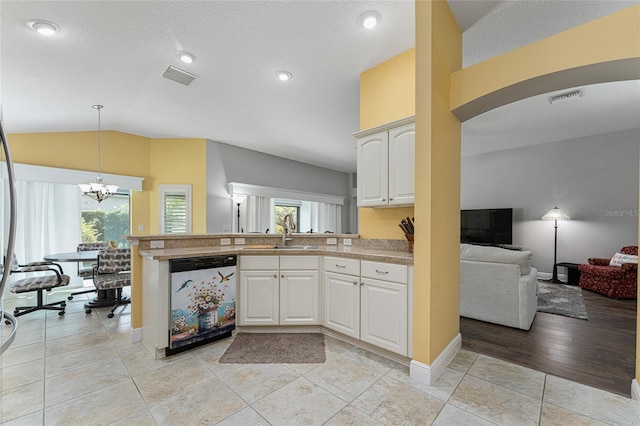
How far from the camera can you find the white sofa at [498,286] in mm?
3002

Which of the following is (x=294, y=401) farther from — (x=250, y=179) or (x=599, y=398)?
(x=250, y=179)

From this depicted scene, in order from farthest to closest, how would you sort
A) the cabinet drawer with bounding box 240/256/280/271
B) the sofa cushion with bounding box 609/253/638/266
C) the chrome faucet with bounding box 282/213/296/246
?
the sofa cushion with bounding box 609/253/638/266
the chrome faucet with bounding box 282/213/296/246
the cabinet drawer with bounding box 240/256/280/271

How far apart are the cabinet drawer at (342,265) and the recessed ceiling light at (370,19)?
211cm

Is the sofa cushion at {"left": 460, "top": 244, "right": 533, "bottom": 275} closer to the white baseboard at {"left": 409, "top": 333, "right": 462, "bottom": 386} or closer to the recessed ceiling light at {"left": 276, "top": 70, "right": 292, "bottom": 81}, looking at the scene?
the white baseboard at {"left": 409, "top": 333, "right": 462, "bottom": 386}

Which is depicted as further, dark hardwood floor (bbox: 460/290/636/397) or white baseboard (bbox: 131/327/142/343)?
white baseboard (bbox: 131/327/142/343)

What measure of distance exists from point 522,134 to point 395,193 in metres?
4.46

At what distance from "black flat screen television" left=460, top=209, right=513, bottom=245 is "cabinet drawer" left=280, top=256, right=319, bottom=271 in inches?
205

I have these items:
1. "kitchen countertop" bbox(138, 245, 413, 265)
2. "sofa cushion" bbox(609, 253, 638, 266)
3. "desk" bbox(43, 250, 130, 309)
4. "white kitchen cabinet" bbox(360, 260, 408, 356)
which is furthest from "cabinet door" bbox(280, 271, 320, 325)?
"sofa cushion" bbox(609, 253, 638, 266)

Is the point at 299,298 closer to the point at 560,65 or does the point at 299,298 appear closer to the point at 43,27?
the point at 560,65

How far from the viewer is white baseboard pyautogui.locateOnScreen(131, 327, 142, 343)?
2734 millimetres

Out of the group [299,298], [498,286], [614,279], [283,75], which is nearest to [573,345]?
[498,286]

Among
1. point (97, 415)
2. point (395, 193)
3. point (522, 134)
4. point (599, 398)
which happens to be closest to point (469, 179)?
point (522, 134)

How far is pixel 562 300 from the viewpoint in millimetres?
4117

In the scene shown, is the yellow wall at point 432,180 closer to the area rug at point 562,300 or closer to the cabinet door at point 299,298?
the cabinet door at point 299,298
